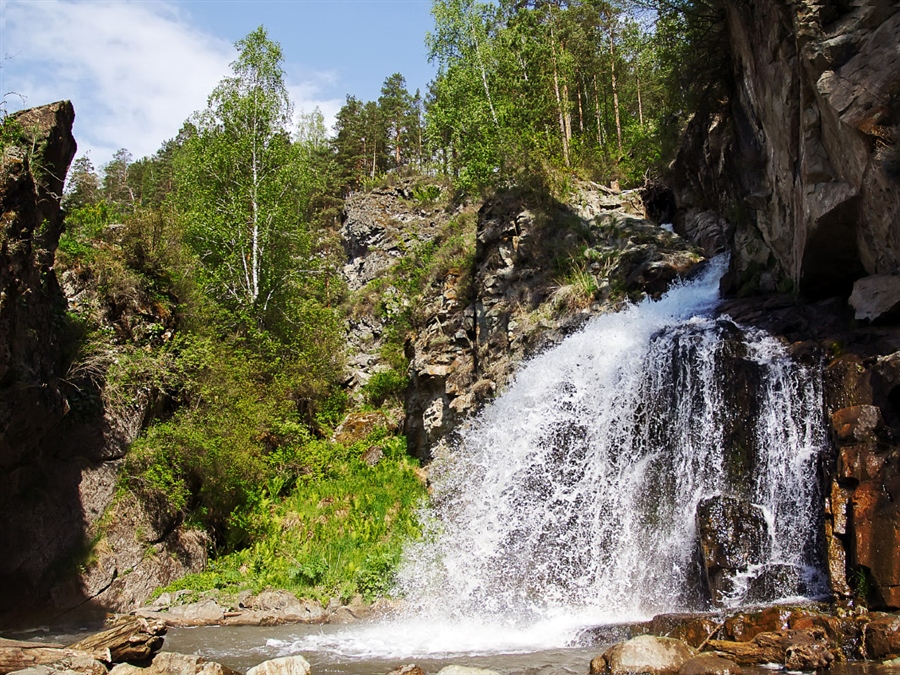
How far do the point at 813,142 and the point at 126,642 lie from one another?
12.2 metres

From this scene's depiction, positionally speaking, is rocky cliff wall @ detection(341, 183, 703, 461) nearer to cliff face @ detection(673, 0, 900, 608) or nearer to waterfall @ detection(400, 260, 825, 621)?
waterfall @ detection(400, 260, 825, 621)

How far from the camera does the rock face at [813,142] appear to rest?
9.52 m

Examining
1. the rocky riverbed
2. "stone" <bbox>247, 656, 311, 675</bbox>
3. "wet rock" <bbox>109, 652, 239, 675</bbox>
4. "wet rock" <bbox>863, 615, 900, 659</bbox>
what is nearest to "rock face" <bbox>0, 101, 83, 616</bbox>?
the rocky riverbed

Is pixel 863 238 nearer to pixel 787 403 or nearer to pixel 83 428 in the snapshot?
pixel 787 403

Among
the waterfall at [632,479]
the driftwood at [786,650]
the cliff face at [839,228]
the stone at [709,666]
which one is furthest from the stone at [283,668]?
the cliff face at [839,228]

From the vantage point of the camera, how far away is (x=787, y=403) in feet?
32.6

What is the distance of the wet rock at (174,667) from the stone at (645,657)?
385cm

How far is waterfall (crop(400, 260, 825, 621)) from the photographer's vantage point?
30.6 feet

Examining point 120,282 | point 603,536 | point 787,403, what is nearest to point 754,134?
point 787,403

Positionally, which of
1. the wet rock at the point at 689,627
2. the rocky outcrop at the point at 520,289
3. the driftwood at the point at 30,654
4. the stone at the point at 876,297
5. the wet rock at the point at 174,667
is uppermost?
the rocky outcrop at the point at 520,289

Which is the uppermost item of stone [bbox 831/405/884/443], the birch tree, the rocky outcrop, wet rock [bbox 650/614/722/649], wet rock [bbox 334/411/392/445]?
the birch tree

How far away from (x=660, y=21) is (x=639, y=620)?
1533 cm

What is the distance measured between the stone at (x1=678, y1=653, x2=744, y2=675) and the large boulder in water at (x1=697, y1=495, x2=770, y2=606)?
2.40m

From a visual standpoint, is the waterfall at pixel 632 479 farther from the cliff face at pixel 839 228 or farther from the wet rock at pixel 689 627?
the wet rock at pixel 689 627
